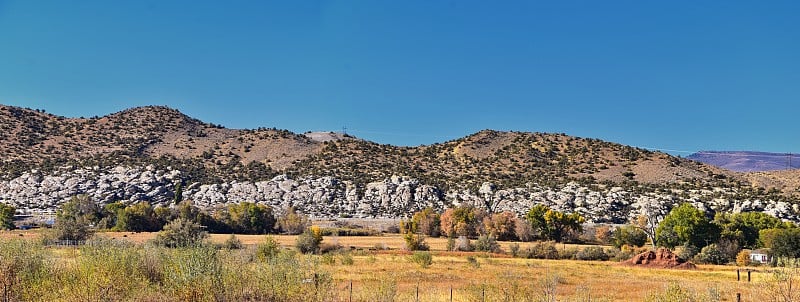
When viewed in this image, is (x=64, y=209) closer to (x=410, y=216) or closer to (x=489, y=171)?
(x=410, y=216)

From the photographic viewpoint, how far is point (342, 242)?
66.1 m

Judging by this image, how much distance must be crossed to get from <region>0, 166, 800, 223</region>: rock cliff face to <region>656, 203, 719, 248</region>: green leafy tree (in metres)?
21.1

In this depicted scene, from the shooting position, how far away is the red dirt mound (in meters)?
50.8

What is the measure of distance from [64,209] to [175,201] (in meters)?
16.3

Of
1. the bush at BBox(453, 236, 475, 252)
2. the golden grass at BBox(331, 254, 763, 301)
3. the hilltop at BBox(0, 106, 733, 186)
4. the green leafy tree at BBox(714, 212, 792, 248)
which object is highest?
the hilltop at BBox(0, 106, 733, 186)

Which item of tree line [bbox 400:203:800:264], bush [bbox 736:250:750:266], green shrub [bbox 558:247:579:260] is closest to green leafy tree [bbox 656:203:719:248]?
tree line [bbox 400:203:800:264]

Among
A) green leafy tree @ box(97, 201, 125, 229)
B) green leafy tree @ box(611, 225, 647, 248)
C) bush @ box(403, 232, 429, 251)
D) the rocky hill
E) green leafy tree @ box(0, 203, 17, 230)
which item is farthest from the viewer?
the rocky hill

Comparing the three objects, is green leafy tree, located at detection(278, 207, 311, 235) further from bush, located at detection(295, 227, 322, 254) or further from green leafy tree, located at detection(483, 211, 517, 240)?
green leafy tree, located at detection(483, 211, 517, 240)

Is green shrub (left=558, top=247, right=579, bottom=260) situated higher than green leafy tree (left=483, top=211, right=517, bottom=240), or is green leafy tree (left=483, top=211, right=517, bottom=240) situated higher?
green leafy tree (left=483, top=211, right=517, bottom=240)

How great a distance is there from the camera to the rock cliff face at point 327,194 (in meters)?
87.9

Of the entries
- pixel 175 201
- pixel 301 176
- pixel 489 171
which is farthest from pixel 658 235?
pixel 175 201

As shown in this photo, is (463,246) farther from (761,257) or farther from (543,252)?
(761,257)

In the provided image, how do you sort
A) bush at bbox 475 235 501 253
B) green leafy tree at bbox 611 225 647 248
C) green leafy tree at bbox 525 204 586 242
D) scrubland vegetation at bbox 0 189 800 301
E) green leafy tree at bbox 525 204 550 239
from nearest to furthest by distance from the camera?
scrubland vegetation at bbox 0 189 800 301
bush at bbox 475 235 501 253
green leafy tree at bbox 611 225 647 248
green leafy tree at bbox 525 204 586 242
green leafy tree at bbox 525 204 550 239

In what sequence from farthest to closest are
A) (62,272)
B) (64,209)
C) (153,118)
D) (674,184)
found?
1. (153,118)
2. (674,184)
3. (64,209)
4. (62,272)
